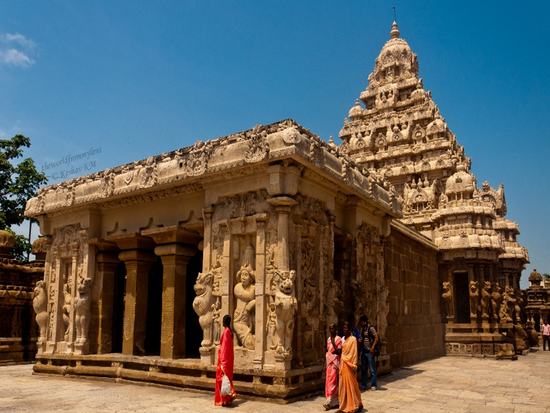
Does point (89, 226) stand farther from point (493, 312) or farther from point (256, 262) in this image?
point (493, 312)

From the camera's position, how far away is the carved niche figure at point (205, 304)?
973 centimetres

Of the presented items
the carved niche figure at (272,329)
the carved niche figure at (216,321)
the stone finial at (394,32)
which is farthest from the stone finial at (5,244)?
the stone finial at (394,32)

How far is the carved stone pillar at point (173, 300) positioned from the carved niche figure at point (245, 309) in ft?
7.17

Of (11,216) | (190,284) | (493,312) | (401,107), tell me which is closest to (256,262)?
(190,284)

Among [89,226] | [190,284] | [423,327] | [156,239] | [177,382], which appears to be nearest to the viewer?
[177,382]

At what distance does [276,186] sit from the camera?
9.05 m

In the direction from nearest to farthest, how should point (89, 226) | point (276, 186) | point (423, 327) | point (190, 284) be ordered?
point (276, 186) → point (89, 226) → point (190, 284) → point (423, 327)

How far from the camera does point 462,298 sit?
2172 cm

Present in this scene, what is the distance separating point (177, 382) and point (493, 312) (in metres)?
13.5

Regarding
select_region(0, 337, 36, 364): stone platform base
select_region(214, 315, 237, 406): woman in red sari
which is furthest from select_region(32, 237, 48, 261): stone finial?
select_region(214, 315, 237, 406): woman in red sari

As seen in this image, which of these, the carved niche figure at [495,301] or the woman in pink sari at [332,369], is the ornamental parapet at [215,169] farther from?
the carved niche figure at [495,301]

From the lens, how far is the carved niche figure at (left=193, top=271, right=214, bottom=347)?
9727 mm

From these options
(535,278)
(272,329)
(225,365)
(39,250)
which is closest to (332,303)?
(272,329)

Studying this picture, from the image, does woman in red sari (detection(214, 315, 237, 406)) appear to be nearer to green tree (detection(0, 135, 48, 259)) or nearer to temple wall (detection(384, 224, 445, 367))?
temple wall (detection(384, 224, 445, 367))
